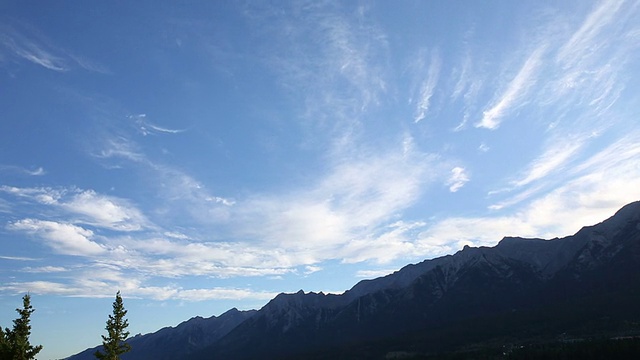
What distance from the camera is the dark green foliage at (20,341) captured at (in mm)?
55844

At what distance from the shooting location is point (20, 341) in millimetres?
54750

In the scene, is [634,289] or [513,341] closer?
[513,341]

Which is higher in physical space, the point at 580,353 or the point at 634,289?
the point at 634,289

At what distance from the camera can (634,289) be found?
181 metres

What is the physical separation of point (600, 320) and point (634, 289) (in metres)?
36.5

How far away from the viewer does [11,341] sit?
60750mm

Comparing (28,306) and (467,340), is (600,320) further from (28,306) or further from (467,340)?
(28,306)

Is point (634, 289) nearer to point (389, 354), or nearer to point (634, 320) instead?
point (634, 320)

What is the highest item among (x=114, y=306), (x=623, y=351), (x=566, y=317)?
(x=114, y=306)

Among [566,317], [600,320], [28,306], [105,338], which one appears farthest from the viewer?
[566,317]

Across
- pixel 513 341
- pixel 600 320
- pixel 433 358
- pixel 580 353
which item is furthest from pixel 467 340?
pixel 580 353

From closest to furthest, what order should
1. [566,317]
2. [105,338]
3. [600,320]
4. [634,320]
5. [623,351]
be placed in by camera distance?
[105,338]
[623,351]
[634,320]
[600,320]
[566,317]

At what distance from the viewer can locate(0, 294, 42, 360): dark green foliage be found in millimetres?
55844

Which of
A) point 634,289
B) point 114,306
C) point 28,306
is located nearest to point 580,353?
point 634,289
